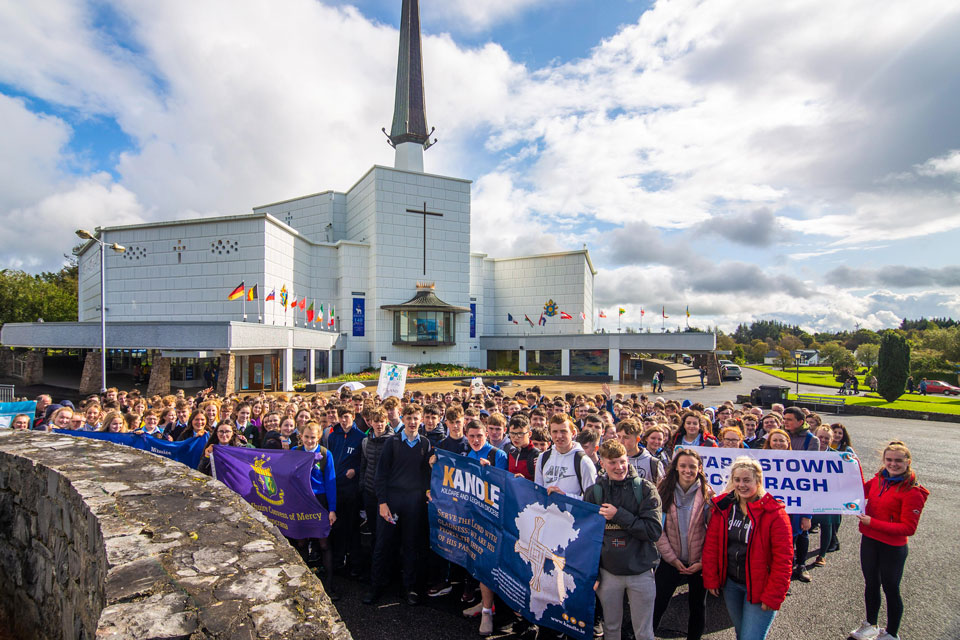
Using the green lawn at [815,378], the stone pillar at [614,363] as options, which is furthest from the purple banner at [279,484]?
the green lawn at [815,378]

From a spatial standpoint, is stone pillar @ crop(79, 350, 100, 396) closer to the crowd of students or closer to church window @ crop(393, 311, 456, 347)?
church window @ crop(393, 311, 456, 347)

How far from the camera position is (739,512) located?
360 centimetres

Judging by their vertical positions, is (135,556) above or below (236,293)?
below

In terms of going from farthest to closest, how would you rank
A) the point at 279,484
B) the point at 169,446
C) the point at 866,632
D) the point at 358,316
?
the point at 358,316 → the point at 169,446 → the point at 279,484 → the point at 866,632

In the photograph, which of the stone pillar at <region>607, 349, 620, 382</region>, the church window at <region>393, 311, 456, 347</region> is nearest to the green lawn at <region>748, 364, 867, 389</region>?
the stone pillar at <region>607, 349, 620, 382</region>

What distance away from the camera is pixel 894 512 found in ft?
13.7

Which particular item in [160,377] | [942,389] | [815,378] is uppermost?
[160,377]

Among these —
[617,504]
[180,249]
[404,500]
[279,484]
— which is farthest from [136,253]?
[617,504]

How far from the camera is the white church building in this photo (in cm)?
2598

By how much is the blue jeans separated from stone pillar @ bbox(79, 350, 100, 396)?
27.6m

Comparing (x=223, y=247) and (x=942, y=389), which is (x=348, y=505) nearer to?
(x=223, y=247)

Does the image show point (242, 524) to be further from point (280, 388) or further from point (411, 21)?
point (411, 21)

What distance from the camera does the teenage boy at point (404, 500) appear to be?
201 inches

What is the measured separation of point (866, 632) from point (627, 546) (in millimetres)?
2628
